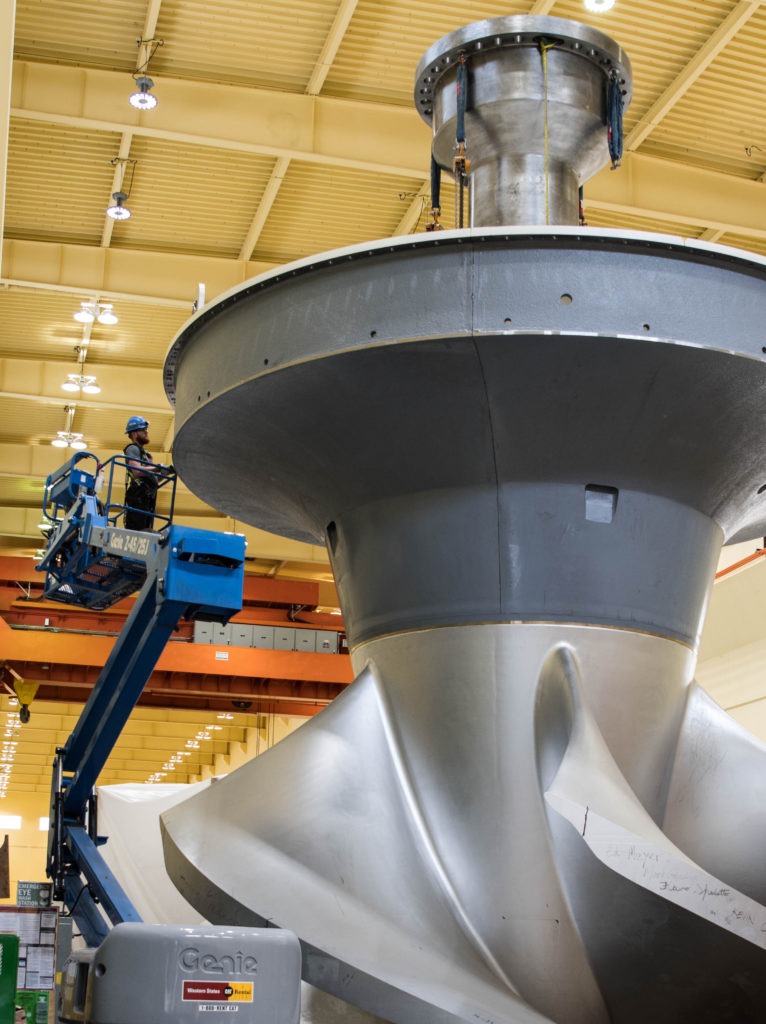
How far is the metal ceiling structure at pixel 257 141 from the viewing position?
42.5ft

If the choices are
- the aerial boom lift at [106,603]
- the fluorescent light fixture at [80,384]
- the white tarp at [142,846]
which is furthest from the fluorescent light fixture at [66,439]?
the aerial boom lift at [106,603]

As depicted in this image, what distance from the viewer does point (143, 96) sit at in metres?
13.2

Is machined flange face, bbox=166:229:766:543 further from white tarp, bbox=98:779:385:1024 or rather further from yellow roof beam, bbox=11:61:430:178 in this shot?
yellow roof beam, bbox=11:61:430:178

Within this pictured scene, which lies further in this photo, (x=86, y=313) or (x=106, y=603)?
(x=86, y=313)

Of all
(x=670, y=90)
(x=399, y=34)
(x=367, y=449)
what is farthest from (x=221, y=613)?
(x=670, y=90)

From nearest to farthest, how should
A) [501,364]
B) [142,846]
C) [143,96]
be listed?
[501,364] → [142,846] → [143,96]

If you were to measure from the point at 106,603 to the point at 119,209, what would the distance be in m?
5.86

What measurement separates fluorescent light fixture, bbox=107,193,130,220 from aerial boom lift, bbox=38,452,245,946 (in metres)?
4.84

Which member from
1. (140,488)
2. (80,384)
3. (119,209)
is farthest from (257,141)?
(80,384)

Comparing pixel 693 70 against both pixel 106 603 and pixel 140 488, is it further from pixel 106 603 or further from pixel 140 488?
pixel 106 603

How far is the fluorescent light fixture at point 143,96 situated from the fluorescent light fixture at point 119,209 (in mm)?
1997

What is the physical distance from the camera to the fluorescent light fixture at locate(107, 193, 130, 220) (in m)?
15.1

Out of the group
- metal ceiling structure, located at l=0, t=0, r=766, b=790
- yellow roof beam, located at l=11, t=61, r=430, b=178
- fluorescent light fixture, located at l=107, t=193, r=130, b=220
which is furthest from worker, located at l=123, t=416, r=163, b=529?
fluorescent light fixture, located at l=107, t=193, r=130, b=220

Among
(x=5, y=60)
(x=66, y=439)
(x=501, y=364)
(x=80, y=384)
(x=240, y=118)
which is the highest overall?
(x=240, y=118)
